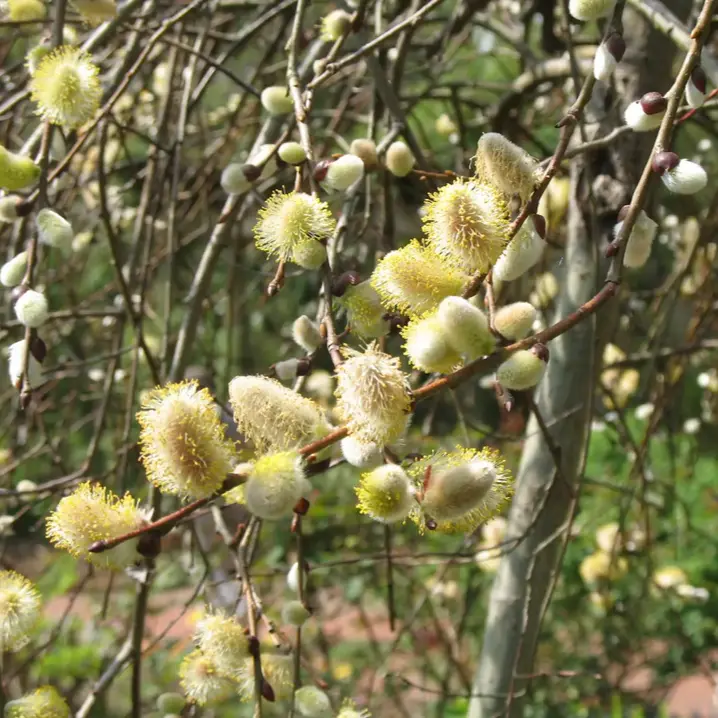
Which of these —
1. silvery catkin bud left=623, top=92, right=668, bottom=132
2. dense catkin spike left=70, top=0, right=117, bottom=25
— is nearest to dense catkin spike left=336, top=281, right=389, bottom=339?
silvery catkin bud left=623, top=92, right=668, bottom=132

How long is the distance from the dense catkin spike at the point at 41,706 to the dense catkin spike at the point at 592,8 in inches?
24.6

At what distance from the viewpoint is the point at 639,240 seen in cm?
50

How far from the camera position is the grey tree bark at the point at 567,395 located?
0.90m

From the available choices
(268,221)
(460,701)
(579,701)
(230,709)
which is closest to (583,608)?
(579,701)

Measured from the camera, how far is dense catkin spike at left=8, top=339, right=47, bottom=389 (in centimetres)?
59

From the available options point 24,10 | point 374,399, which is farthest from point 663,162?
point 24,10

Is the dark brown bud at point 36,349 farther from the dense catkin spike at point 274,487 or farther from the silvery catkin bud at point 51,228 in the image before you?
the dense catkin spike at point 274,487

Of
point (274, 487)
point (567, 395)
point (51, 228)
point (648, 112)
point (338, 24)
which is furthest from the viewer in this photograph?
point (567, 395)

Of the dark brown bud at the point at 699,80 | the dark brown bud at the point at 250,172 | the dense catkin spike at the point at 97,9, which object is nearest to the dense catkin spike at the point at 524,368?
the dark brown bud at the point at 699,80

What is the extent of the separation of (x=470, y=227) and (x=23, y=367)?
1.15 feet

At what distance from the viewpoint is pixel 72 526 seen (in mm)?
451

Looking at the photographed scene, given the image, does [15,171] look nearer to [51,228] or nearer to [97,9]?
[51,228]

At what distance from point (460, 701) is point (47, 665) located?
3.21ft

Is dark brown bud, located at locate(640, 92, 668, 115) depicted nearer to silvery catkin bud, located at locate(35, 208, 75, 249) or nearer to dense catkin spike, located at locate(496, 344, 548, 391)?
dense catkin spike, located at locate(496, 344, 548, 391)
